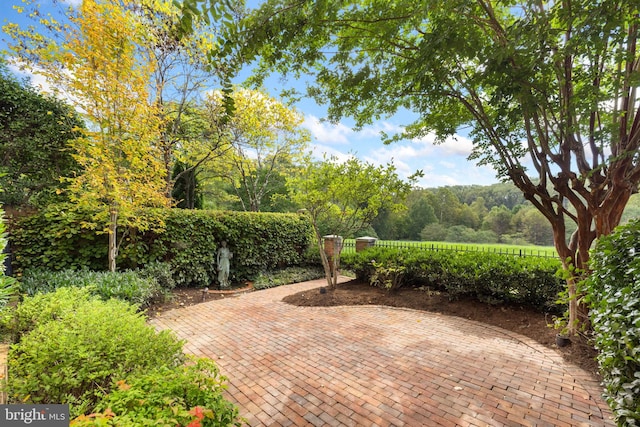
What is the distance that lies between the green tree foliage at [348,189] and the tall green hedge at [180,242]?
2.39 m

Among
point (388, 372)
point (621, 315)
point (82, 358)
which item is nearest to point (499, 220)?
point (388, 372)

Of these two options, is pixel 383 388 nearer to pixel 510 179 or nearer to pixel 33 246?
pixel 510 179

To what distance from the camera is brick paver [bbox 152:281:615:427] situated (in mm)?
2408

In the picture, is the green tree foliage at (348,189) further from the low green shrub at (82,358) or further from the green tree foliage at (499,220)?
the green tree foliage at (499,220)

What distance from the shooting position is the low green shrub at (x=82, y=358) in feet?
6.06

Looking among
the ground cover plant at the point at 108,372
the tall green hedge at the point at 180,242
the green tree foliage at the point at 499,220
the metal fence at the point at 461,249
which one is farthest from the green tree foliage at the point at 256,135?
the green tree foliage at the point at 499,220

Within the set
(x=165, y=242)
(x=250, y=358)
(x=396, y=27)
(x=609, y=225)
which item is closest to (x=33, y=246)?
(x=165, y=242)

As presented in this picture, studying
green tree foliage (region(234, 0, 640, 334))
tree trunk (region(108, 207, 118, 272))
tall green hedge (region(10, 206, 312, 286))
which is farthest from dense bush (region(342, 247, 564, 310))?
tree trunk (region(108, 207, 118, 272))

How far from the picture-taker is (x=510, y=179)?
4020 mm

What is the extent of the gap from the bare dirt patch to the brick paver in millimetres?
224

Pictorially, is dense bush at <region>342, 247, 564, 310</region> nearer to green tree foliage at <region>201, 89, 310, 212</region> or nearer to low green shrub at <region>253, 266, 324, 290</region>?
low green shrub at <region>253, 266, 324, 290</region>

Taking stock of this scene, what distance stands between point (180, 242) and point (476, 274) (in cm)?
649

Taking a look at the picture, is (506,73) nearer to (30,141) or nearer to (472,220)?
(30,141)

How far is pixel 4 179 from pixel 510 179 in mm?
10386
